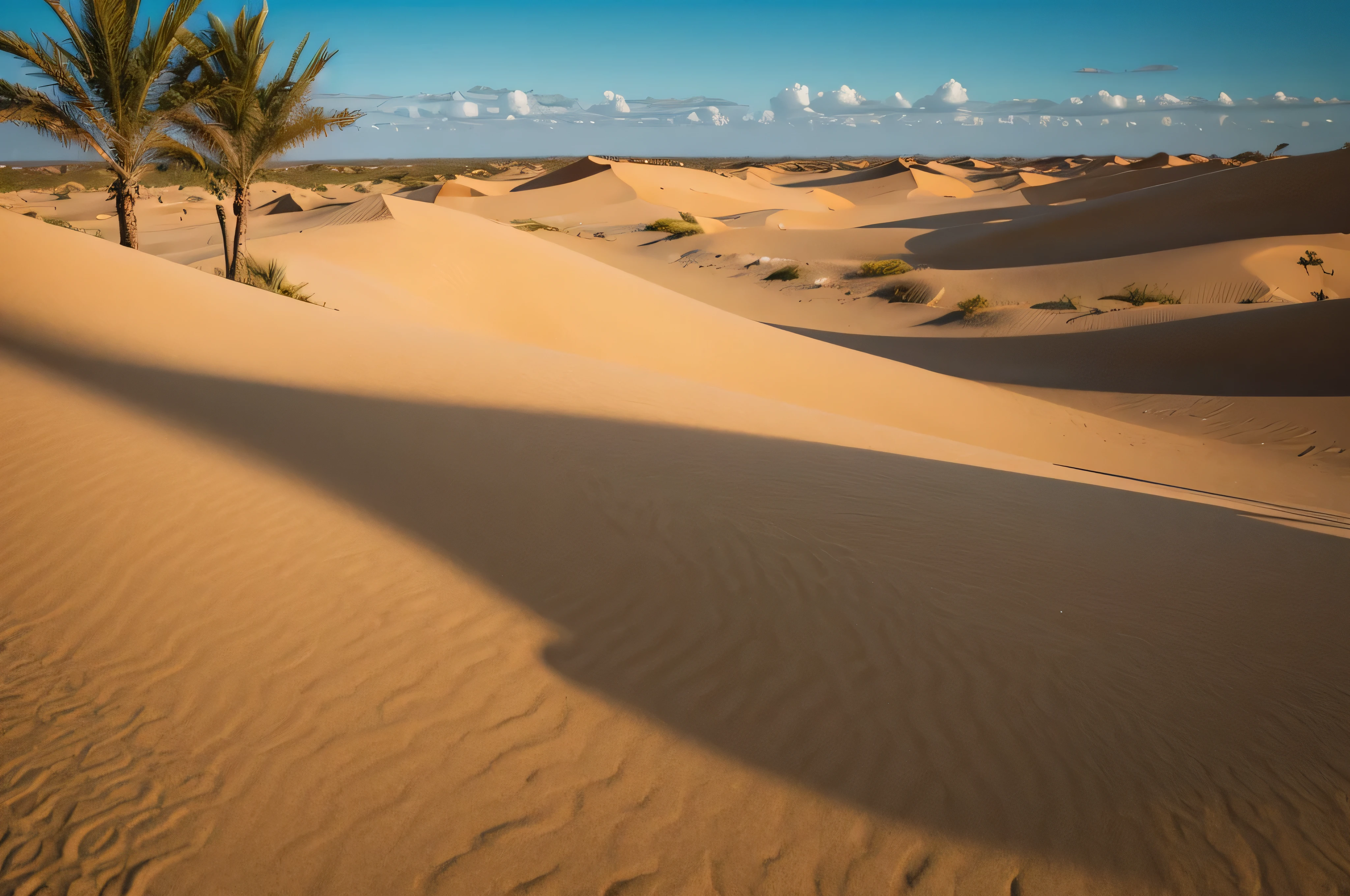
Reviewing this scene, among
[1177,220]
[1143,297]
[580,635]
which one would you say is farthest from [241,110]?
[1177,220]

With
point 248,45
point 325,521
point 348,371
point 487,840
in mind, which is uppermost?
point 248,45

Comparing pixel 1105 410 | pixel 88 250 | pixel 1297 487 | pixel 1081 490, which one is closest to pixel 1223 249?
pixel 1105 410

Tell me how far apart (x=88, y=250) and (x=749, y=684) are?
28.6 feet

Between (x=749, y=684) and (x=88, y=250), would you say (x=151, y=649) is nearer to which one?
(x=749, y=684)

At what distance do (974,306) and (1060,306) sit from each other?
223 centimetres

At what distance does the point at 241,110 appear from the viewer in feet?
44.5

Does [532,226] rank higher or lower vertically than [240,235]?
higher

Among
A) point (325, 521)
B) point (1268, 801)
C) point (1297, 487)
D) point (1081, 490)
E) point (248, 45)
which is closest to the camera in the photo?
point (1268, 801)

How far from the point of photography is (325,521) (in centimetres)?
443

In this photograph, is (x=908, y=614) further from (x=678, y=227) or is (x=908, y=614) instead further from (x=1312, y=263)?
(x=678, y=227)

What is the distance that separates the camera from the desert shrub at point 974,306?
63.5ft

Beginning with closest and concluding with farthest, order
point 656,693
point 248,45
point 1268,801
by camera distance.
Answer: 1. point 1268,801
2. point 656,693
3. point 248,45

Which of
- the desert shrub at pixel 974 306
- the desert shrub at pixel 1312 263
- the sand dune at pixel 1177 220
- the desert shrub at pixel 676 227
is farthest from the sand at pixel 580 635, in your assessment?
the desert shrub at pixel 676 227

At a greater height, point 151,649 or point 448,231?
point 448,231
